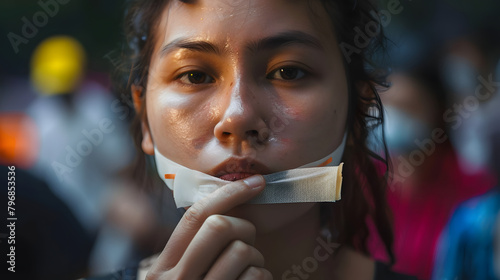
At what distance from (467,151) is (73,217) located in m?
2.00

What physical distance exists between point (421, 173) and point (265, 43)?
4.71 ft

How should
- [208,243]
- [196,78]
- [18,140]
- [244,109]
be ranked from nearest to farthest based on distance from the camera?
[208,243], [244,109], [196,78], [18,140]

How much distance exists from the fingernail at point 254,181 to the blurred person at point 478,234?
1.33 metres

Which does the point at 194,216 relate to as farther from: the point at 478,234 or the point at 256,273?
the point at 478,234

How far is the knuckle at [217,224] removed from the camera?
1.05 metres

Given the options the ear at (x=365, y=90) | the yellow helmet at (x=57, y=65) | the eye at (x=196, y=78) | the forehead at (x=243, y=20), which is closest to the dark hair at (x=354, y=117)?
Answer: the ear at (x=365, y=90)

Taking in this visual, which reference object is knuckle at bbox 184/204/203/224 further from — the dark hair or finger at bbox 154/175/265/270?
the dark hair

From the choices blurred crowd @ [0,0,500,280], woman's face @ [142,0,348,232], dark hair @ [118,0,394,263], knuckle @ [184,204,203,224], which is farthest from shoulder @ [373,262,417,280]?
knuckle @ [184,204,203,224]

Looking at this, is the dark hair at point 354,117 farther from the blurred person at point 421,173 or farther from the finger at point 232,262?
the finger at point 232,262

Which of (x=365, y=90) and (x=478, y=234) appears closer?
(x=365, y=90)

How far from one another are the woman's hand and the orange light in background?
967 mm

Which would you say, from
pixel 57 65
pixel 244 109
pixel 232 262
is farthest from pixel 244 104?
pixel 57 65

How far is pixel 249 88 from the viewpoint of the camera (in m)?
1.19

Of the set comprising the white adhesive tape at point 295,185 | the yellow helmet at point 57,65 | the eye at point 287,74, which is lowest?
the white adhesive tape at point 295,185
